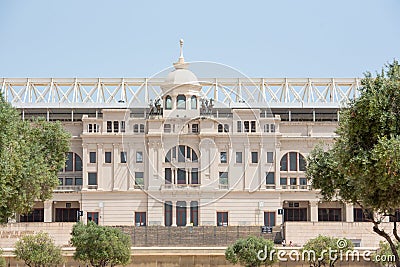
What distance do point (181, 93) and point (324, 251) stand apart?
44.5 m

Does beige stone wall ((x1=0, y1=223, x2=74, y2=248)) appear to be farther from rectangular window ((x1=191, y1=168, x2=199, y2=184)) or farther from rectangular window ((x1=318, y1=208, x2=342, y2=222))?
rectangular window ((x1=318, y1=208, x2=342, y2=222))

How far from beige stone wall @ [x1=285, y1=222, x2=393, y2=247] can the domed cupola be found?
72.5 ft

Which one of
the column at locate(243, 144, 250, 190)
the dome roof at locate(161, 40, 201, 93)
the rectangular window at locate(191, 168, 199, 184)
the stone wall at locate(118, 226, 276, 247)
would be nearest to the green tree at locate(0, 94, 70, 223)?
the stone wall at locate(118, 226, 276, 247)

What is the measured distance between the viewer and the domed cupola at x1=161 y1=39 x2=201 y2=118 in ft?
332

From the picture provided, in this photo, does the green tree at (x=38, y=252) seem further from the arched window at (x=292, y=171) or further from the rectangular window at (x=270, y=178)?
the arched window at (x=292, y=171)

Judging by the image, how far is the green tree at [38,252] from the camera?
2414 inches

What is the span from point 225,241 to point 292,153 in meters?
21.5

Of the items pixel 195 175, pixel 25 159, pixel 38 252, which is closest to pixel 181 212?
pixel 195 175

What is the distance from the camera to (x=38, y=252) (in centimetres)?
6159

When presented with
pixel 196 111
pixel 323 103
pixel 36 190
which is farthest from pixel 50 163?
pixel 323 103

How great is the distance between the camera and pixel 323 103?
105750mm

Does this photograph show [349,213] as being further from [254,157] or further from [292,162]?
[254,157]

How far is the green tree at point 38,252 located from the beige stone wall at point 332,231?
93.0 ft

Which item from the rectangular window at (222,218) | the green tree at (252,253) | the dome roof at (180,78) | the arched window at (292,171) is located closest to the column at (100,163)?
the dome roof at (180,78)
